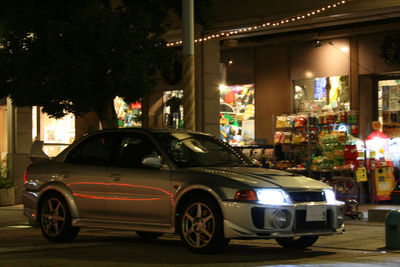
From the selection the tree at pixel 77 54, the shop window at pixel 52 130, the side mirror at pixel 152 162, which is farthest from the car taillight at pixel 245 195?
the shop window at pixel 52 130

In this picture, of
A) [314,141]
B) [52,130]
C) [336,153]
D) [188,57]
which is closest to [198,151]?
[188,57]

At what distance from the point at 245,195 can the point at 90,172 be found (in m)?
2.63

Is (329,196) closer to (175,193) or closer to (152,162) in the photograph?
(175,193)

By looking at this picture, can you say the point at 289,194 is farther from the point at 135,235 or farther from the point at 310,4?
the point at 310,4

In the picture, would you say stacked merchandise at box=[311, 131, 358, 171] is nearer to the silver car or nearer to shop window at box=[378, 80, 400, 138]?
shop window at box=[378, 80, 400, 138]

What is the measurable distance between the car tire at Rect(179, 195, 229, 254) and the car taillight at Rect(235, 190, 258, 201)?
0.99ft

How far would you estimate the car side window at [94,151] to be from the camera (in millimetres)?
10086

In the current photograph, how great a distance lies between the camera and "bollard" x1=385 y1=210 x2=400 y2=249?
9.52 meters

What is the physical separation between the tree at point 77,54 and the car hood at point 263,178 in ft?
15.8

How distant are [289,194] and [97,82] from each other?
21.0 feet

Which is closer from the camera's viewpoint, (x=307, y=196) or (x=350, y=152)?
(x=307, y=196)

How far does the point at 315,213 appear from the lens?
28.6 feet

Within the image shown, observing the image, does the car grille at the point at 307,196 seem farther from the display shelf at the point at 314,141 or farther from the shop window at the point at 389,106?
the shop window at the point at 389,106

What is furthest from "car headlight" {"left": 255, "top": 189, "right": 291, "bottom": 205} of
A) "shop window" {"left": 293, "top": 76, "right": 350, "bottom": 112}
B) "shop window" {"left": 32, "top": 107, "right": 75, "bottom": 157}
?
"shop window" {"left": 32, "top": 107, "right": 75, "bottom": 157}
